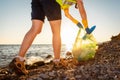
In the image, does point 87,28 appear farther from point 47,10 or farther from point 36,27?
point 36,27

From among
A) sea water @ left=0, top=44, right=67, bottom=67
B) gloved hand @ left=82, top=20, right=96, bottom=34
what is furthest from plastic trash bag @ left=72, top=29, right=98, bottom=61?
sea water @ left=0, top=44, right=67, bottom=67

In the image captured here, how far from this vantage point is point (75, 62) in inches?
268

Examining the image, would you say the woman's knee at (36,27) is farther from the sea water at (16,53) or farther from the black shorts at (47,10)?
the sea water at (16,53)

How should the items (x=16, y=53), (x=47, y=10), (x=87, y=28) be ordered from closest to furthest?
1. (x=47, y=10)
2. (x=87, y=28)
3. (x=16, y=53)

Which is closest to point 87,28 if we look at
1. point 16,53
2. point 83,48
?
point 83,48

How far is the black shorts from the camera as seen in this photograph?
5699mm

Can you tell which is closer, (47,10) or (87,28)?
(47,10)

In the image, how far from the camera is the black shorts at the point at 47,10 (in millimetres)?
5699

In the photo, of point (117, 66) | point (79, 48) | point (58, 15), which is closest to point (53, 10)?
point (58, 15)

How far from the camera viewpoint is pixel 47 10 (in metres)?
5.70

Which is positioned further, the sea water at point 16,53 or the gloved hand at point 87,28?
the sea water at point 16,53

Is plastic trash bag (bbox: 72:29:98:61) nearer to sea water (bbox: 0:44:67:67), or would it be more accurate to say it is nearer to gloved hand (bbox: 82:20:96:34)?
gloved hand (bbox: 82:20:96:34)

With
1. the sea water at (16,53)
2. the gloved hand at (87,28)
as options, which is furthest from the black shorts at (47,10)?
the sea water at (16,53)

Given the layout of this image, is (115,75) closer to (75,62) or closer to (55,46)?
(55,46)
